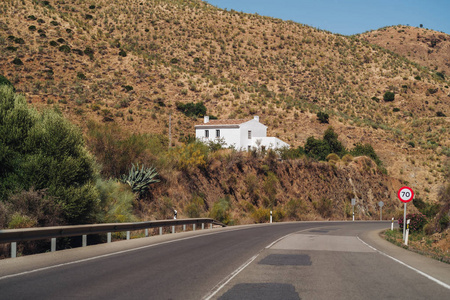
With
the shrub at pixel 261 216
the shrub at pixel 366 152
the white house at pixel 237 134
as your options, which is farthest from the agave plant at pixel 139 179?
the shrub at pixel 366 152

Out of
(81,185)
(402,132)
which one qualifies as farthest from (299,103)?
(81,185)

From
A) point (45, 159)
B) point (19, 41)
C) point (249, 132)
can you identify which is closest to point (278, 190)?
point (249, 132)

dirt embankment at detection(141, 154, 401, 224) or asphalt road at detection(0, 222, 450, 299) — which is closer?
asphalt road at detection(0, 222, 450, 299)

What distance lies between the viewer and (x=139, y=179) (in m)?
29.2

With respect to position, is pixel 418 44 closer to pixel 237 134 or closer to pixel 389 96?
pixel 389 96

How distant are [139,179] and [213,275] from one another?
19.9 metres

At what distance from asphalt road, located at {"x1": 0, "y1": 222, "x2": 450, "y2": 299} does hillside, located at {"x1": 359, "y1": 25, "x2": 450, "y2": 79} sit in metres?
145

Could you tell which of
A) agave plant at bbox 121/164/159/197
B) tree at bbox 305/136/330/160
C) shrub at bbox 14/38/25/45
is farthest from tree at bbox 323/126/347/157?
shrub at bbox 14/38/25/45

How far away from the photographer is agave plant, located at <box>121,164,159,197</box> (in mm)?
28797

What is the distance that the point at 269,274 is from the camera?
33.5 ft

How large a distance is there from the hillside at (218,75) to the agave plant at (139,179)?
61.3 feet

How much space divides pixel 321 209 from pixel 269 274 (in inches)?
1684

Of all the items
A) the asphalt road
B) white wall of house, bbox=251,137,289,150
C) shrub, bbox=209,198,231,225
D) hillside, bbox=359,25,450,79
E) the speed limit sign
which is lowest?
shrub, bbox=209,198,231,225

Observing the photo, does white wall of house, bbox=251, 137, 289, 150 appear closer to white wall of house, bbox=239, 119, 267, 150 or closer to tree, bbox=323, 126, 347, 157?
white wall of house, bbox=239, 119, 267, 150
